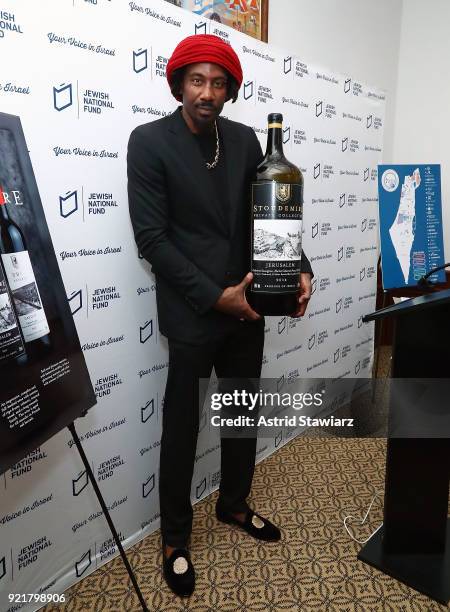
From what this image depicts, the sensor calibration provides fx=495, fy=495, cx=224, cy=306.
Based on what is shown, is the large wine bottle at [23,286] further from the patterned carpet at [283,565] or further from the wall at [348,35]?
the wall at [348,35]

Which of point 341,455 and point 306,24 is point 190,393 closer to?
point 341,455

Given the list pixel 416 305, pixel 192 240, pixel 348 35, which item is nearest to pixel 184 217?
pixel 192 240

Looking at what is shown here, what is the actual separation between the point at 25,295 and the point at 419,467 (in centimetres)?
127

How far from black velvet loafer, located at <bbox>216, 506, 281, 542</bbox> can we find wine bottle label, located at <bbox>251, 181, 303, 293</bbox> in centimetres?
89

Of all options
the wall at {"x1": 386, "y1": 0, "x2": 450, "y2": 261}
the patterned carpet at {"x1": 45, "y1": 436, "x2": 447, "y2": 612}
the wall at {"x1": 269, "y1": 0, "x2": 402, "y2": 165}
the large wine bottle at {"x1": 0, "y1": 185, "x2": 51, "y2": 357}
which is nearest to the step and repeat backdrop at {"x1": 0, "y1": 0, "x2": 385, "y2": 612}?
the patterned carpet at {"x1": 45, "y1": 436, "x2": 447, "y2": 612}

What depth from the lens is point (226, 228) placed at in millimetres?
1478

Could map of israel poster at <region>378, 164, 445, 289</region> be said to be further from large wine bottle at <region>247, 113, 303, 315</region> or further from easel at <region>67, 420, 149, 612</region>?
easel at <region>67, 420, 149, 612</region>

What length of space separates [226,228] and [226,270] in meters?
0.13

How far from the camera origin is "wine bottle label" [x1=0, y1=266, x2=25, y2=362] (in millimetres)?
914

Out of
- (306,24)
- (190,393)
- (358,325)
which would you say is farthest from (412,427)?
(306,24)

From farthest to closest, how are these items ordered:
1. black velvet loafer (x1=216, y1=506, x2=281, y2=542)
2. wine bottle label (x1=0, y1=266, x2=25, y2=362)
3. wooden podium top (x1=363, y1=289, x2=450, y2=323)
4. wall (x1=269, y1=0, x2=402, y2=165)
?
wall (x1=269, y1=0, x2=402, y2=165)
black velvet loafer (x1=216, y1=506, x2=281, y2=542)
wooden podium top (x1=363, y1=289, x2=450, y2=323)
wine bottle label (x1=0, y1=266, x2=25, y2=362)

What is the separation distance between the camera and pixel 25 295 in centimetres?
99

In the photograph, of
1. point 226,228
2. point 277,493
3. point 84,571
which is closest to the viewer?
point 226,228

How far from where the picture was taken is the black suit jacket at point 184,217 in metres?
1.37
